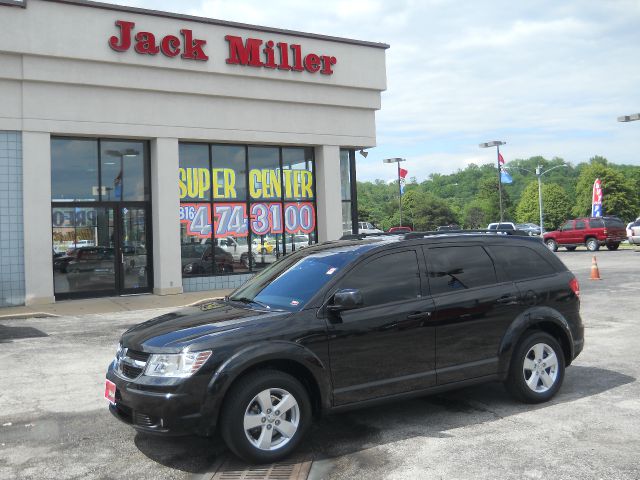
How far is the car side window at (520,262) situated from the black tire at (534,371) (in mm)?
608

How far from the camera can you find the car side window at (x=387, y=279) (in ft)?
17.3

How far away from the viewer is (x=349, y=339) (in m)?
5.01

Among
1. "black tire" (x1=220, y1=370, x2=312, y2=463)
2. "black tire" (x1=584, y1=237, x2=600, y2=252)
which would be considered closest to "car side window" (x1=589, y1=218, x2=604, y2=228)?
"black tire" (x1=584, y1=237, x2=600, y2=252)

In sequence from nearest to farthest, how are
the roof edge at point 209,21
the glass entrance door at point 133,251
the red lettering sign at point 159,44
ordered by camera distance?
the roof edge at point 209,21
the red lettering sign at point 159,44
the glass entrance door at point 133,251

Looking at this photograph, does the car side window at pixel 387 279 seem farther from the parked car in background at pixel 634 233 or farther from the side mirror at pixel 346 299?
the parked car in background at pixel 634 233

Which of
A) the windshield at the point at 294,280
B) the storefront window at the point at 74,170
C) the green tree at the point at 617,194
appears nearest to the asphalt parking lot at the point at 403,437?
the windshield at the point at 294,280

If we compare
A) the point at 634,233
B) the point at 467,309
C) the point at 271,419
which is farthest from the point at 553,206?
the point at 271,419

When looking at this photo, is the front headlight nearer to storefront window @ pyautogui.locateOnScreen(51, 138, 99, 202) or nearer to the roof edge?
storefront window @ pyautogui.locateOnScreen(51, 138, 99, 202)

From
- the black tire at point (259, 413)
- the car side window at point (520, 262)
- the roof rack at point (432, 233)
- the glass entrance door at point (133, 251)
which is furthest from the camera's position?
the glass entrance door at point (133, 251)

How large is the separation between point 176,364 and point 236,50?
14.7 meters

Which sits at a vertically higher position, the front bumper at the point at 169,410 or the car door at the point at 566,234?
the car door at the point at 566,234

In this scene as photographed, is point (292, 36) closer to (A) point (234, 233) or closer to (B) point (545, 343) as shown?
(A) point (234, 233)

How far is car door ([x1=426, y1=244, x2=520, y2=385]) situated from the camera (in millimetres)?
5504

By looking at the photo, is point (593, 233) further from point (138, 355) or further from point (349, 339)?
point (138, 355)
